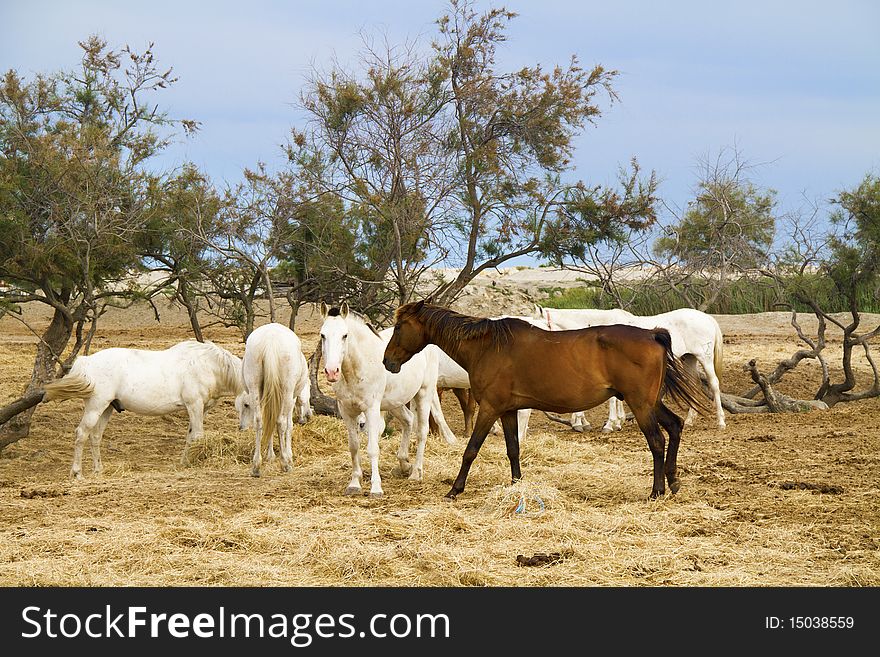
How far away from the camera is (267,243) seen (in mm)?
13070

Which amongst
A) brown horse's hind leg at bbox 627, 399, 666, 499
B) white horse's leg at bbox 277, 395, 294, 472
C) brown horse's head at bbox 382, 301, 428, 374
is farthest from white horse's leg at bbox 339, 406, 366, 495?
brown horse's hind leg at bbox 627, 399, 666, 499

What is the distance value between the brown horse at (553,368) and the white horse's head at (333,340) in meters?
0.41

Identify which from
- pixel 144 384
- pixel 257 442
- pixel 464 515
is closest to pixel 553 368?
pixel 464 515

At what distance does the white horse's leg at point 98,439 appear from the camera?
10.1m

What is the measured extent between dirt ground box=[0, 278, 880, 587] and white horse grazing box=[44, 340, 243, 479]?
43 cm

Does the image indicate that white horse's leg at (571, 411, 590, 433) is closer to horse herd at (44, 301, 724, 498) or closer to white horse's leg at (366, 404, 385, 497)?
horse herd at (44, 301, 724, 498)

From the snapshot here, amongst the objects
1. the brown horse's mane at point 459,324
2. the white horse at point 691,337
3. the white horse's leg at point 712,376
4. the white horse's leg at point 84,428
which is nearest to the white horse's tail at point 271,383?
the brown horse's mane at point 459,324

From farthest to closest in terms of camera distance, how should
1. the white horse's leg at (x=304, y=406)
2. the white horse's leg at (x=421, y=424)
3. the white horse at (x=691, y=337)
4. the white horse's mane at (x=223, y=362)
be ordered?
1. the white horse at (x=691, y=337)
2. the white horse's leg at (x=304, y=406)
3. the white horse's mane at (x=223, y=362)
4. the white horse's leg at (x=421, y=424)

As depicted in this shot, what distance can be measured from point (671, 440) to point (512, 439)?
1366 millimetres

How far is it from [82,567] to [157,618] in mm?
1160

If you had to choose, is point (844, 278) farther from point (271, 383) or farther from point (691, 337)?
point (271, 383)

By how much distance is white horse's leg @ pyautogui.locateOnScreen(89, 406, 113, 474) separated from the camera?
10062 mm

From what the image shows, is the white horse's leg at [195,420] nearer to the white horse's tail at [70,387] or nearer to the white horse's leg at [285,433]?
the white horse's tail at [70,387]

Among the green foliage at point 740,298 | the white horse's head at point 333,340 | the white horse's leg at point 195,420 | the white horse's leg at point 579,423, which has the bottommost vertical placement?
the white horse's leg at point 579,423
